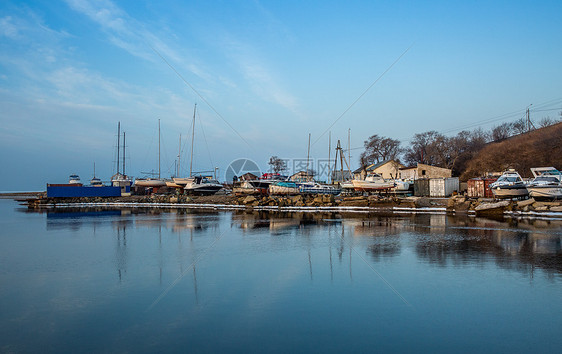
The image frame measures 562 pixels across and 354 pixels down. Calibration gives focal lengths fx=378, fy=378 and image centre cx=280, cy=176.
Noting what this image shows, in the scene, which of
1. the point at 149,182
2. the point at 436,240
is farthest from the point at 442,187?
the point at 149,182

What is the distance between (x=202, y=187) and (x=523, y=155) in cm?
4293

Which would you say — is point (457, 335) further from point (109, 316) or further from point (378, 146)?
point (378, 146)

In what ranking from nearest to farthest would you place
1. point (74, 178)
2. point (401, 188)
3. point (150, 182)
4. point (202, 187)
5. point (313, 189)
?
1. point (401, 188)
2. point (313, 189)
3. point (202, 187)
4. point (150, 182)
5. point (74, 178)

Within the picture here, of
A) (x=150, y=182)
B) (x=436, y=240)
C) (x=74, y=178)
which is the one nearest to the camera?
(x=436, y=240)

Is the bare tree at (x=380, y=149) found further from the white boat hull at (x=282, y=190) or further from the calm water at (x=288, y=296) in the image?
the calm water at (x=288, y=296)

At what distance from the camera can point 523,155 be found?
157 ft

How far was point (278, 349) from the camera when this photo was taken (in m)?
5.69

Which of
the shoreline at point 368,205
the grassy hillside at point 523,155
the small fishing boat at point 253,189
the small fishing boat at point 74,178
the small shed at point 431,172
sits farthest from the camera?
the small fishing boat at point 74,178

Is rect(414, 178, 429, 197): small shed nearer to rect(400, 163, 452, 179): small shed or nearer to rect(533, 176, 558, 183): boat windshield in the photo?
rect(400, 163, 452, 179): small shed

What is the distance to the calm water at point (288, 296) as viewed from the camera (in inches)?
237

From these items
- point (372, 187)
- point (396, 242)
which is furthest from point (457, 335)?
point (372, 187)

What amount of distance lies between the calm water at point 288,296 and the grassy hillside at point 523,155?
121ft

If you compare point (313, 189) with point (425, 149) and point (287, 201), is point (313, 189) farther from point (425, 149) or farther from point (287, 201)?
point (425, 149)

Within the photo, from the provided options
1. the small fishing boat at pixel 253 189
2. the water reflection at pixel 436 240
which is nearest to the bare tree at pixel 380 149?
the small fishing boat at pixel 253 189
